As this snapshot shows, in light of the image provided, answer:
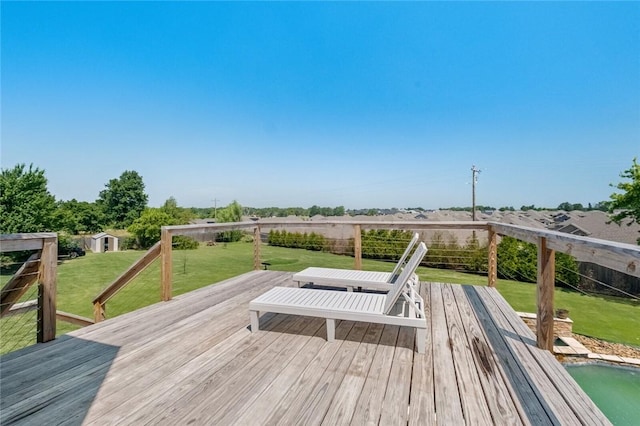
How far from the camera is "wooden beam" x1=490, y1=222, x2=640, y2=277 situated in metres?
1.31

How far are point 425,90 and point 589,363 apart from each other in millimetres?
11593

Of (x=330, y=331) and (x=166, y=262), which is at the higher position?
(x=166, y=262)

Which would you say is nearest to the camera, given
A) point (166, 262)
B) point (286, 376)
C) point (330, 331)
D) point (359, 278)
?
point (286, 376)

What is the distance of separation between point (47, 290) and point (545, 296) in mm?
4555

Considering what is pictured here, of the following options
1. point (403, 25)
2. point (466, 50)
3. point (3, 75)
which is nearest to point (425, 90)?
point (466, 50)

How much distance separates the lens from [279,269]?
9.46 m

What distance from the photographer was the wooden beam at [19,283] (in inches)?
100

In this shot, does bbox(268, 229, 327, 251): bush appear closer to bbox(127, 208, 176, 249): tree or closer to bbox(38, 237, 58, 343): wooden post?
bbox(38, 237, 58, 343): wooden post

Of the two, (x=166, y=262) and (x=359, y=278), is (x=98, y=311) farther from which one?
(x=359, y=278)

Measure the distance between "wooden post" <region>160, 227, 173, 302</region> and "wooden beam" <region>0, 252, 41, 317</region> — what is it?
1389mm

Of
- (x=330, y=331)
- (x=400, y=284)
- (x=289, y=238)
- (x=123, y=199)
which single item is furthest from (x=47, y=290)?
(x=123, y=199)

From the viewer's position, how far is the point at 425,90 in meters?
13.3

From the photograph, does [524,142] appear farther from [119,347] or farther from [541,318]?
[119,347]

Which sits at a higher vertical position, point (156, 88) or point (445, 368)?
point (156, 88)
